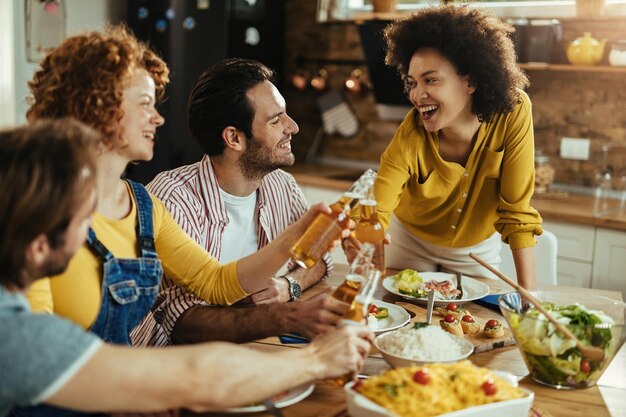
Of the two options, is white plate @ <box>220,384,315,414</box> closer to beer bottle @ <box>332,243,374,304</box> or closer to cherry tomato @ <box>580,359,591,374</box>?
beer bottle @ <box>332,243,374,304</box>

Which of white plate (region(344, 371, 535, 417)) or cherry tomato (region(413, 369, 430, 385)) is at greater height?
cherry tomato (region(413, 369, 430, 385))

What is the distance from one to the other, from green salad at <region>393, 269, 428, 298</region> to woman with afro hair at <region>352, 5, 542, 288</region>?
18cm

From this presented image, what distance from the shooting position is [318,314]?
62.3 inches

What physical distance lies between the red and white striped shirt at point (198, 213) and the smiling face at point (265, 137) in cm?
9

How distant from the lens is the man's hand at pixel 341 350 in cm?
133

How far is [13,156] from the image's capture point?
1.11 m

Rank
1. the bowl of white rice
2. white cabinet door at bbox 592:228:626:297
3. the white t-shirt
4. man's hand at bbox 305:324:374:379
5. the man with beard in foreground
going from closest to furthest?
the man with beard in foreground → man's hand at bbox 305:324:374:379 → the bowl of white rice → the white t-shirt → white cabinet door at bbox 592:228:626:297

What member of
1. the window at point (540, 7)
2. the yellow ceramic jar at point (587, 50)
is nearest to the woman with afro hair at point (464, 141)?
the yellow ceramic jar at point (587, 50)

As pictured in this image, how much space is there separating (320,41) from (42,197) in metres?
3.96

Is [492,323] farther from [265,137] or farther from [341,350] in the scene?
[265,137]

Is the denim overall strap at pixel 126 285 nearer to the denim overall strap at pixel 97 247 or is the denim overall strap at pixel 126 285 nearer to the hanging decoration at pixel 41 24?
the denim overall strap at pixel 97 247

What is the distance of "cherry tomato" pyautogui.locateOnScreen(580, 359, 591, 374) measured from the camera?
4.87 ft

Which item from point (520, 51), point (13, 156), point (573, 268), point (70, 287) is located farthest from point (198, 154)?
point (13, 156)

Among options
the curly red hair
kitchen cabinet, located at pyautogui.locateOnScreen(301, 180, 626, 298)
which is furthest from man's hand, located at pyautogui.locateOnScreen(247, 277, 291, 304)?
kitchen cabinet, located at pyautogui.locateOnScreen(301, 180, 626, 298)
